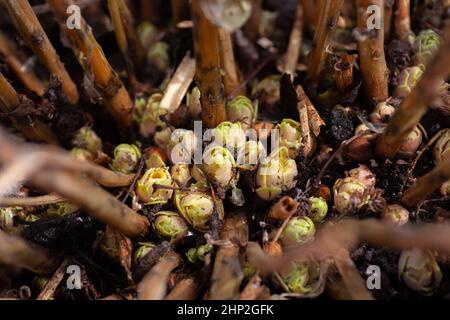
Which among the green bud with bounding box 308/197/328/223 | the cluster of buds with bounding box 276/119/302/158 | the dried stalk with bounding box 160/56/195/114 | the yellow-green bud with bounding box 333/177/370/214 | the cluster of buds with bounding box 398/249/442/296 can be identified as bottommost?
the cluster of buds with bounding box 398/249/442/296

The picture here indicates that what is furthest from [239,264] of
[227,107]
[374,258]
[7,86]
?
[7,86]

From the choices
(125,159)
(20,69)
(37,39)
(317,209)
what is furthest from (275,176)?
(20,69)

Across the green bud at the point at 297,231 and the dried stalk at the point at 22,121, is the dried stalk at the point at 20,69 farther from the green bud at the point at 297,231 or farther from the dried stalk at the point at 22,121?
the green bud at the point at 297,231

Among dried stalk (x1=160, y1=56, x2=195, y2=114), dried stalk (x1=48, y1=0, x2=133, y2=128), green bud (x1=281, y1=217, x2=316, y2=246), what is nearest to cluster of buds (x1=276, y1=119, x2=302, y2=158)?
green bud (x1=281, y1=217, x2=316, y2=246)

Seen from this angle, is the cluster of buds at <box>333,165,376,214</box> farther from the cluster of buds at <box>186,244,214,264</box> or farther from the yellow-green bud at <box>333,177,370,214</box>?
the cluster of buds at <box>186,244,214,264</box>

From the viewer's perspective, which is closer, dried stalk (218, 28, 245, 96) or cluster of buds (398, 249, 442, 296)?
cluster of buds (398, 249, 442, 296)

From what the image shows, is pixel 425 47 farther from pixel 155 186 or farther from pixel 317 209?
pixel 155 186

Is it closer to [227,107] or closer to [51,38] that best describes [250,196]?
[227,107]
